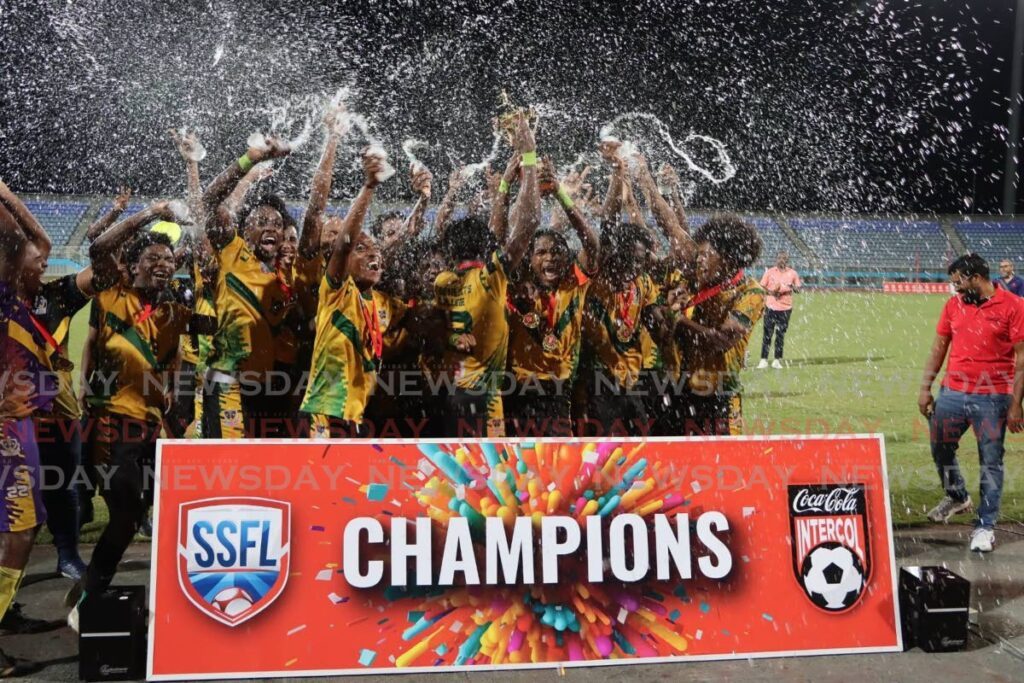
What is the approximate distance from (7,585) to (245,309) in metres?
1.45

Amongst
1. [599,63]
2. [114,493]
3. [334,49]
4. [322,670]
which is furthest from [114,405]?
[599,63]

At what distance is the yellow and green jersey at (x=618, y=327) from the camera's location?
167 inches

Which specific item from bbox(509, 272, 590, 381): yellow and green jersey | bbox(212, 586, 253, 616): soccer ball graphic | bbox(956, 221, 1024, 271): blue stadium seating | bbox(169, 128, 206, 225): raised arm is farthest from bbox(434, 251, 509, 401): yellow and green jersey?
bbox(956, 221, 1024, 271): blue stadium seating

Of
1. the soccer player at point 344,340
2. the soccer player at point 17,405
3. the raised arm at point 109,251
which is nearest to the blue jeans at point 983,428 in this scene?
the soccer player at point 344,340

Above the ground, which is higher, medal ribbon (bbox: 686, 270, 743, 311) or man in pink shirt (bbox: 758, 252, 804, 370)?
man in pink shirt (bbox: 758, 252, 804, 370)

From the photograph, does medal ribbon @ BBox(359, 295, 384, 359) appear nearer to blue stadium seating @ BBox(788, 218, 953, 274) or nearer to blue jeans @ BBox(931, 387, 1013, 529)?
blue jeans @ BBox(931, 387, 1013, 529)

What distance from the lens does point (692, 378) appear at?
4340mm

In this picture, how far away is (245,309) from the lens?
3732mm

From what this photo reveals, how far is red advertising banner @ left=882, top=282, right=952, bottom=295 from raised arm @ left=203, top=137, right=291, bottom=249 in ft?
23.1

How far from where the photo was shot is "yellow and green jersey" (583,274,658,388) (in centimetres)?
424

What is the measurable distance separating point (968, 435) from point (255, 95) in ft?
19.2

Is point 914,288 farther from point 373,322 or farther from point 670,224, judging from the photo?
point 373,322

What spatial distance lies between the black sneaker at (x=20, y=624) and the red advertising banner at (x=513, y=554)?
0.89 m

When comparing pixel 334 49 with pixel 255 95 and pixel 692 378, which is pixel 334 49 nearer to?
pixel 255 95
